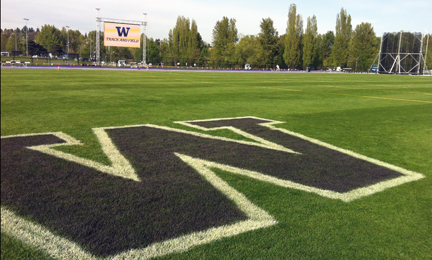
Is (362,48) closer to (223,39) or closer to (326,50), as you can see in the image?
(326,50)

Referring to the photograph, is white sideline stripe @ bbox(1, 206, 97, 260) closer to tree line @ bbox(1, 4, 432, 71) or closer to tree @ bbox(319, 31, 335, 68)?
tree line @ bbox(1, 4, 432, 71)

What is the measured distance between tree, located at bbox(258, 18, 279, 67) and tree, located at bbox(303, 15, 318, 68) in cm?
595

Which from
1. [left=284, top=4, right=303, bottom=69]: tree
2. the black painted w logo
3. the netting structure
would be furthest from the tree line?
the black painted w logo

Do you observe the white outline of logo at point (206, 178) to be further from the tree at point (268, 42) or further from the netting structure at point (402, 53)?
the tree at point (268, 42)

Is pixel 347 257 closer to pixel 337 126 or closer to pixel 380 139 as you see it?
pixel 380 139

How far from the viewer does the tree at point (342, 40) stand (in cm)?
7062

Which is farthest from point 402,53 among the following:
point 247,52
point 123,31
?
point 123,31

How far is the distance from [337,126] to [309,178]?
3.25 metres

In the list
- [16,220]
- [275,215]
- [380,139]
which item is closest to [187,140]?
[275,215]

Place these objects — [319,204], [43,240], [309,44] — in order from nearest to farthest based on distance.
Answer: [43,240], [319,204], [309,44]

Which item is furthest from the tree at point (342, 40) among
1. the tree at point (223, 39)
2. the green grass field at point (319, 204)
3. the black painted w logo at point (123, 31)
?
the green grass field at point (319, 204)

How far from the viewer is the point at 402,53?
5784 cm

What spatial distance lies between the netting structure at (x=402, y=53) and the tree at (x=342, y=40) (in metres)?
11.0

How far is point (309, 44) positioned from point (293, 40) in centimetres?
326
